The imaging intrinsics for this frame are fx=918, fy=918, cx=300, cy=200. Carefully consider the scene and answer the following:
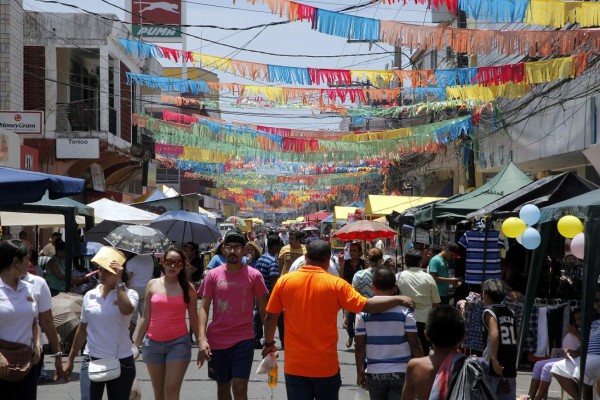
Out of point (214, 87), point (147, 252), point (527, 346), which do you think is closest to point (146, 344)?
point (147, 252)

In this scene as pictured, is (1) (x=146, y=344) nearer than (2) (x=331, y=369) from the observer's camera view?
No

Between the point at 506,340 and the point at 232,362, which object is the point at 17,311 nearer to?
the point at 232,362

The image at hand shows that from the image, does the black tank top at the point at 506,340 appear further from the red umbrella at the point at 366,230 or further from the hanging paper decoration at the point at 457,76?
the red umbrella at the point at 366,230

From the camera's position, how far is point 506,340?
767 centimetres

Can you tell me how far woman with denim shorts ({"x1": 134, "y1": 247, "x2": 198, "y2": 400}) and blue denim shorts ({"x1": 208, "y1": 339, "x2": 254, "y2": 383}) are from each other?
323 millimetres

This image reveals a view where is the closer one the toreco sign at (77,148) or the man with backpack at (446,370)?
the man with backpack at (446,370)

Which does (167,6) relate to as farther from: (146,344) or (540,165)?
(146,344)

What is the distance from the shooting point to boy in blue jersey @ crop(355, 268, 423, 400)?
6.93m

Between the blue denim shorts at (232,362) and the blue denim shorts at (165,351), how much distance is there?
1.20ft

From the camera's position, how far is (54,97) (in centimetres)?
2802

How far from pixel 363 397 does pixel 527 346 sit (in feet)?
14.7

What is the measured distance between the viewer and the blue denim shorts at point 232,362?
8.09m

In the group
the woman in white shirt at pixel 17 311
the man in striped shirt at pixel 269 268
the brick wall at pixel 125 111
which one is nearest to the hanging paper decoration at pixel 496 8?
the man in striped shirt at pixel 269 268

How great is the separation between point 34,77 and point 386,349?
2301cm
